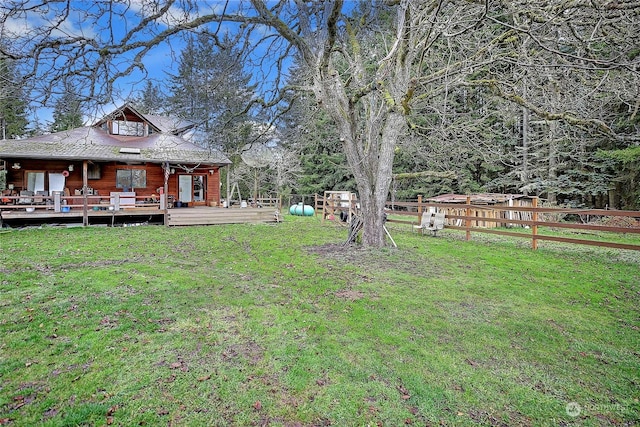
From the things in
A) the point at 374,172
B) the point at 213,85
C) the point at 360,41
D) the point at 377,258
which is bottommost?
the point at 377,258

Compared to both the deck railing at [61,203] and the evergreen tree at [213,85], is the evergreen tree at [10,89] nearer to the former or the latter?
the evergreen tree at [213,85]

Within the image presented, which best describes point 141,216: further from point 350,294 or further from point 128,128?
point 350,294

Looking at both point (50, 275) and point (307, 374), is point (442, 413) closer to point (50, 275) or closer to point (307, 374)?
point (307, 374)

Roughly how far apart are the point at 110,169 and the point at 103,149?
1.62 meters

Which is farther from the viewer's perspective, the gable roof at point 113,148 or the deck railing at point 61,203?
the gable roof at point 113,148

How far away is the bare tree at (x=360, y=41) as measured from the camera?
4648 mm

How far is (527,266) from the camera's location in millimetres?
7137

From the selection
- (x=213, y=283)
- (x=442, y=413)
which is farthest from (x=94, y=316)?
(x=442, y=413)

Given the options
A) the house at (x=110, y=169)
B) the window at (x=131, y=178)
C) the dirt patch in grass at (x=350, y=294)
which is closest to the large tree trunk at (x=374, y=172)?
the dirt patch in grass at (x=350, y=294)

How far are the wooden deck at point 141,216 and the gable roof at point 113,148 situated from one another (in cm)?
241

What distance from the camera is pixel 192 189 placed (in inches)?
798

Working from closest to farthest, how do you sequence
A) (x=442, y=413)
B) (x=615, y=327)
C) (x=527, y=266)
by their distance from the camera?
(x=442, y=413) < (x=615, y=327) < (x=527, y=266)

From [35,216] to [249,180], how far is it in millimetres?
17306

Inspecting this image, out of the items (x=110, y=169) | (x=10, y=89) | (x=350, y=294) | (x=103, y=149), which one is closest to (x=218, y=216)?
(x=103, y=149)
